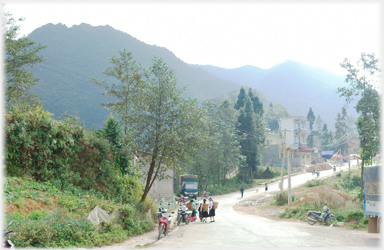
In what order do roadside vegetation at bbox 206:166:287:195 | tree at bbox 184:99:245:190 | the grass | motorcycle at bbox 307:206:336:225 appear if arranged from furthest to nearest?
roadside vegetation at bbox 206:166:287:195 < tree at bbox 184:99:245:190 < motorcycle at bbox 307:206:336:225 < the grass

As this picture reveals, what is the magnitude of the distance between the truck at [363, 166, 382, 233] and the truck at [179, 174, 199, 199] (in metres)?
31.9

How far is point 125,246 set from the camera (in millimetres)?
10609

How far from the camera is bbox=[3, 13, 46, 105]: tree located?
25.3 metres

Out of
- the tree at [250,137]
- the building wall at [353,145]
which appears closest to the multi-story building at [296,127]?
the tree at [250,137]

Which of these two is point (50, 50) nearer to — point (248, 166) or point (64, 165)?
point (248, 166)

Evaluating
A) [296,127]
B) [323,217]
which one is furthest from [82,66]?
[323,217]

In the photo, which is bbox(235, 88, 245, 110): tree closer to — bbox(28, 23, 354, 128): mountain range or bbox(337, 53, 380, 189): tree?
bbox(28, 23, 354, 128): mountain range

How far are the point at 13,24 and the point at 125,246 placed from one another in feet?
74.1

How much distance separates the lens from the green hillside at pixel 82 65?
317ft

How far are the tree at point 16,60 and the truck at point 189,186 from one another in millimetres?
22758

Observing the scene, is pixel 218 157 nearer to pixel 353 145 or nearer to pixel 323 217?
pixel 323 217

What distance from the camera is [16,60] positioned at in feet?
86.8

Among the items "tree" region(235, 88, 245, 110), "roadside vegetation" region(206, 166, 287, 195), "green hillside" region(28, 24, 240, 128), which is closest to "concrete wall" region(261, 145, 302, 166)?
"roadside vegetation" region(206, 166, 287, 195)

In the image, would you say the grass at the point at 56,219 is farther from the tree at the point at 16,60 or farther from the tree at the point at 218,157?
the tree at the point at 218,157
